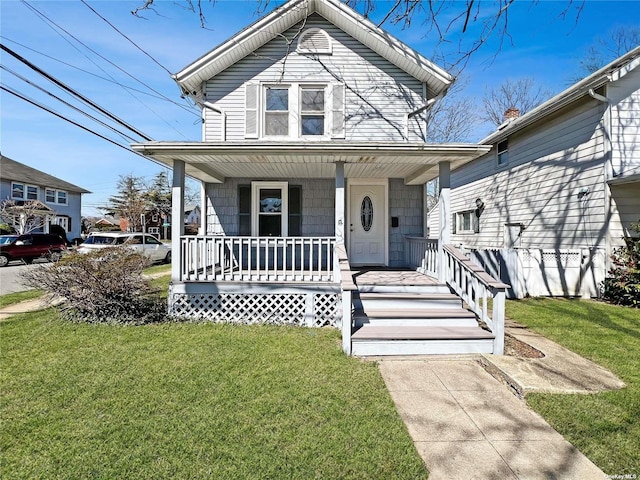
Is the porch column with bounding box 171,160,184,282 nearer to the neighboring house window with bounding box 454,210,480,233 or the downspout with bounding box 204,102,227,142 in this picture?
the downspout with bounding box 204,102,227,142

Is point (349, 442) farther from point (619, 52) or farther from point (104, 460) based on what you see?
point (619, 52)

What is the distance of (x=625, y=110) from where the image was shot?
→ 8.13 m

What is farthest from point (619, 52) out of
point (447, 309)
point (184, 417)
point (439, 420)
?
point (184, 417)

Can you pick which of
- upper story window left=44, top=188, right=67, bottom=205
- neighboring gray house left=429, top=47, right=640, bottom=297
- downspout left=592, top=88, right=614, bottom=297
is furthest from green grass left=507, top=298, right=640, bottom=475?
upper story window left=44, top=188, right=67, bottom=205

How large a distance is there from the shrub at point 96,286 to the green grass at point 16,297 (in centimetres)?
263

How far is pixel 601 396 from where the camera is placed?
354 cm

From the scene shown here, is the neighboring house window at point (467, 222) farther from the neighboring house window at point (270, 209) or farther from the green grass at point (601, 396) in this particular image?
the neighboring house window at point (270, 209)

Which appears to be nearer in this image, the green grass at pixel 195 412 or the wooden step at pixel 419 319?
the green grass at pixel 195 412

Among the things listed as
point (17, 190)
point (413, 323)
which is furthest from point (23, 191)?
point (413, 323)

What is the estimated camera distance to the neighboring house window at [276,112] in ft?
28.2

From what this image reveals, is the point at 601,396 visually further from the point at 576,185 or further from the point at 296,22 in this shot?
the point at 296,22

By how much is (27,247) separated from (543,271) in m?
22.5

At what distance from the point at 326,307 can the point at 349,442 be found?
3.71 meters

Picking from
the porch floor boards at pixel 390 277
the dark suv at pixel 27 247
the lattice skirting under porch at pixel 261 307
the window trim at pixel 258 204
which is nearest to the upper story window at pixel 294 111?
the window trim at pixel 258 204
